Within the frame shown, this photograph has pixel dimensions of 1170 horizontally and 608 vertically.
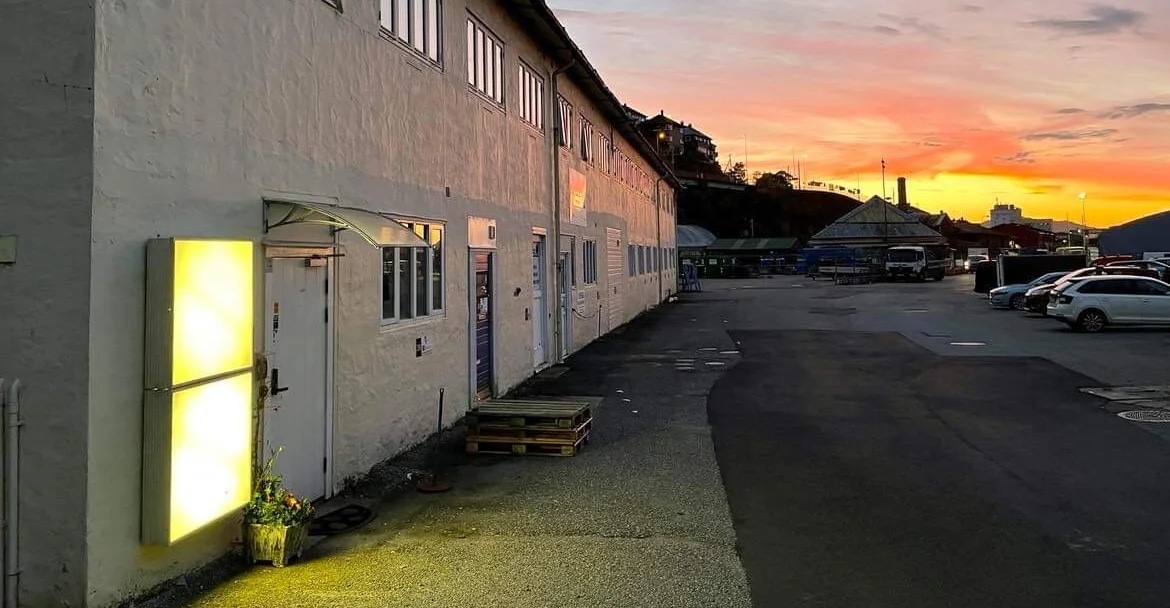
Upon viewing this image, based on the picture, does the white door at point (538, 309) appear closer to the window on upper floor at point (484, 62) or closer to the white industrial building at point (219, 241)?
the window on upper floor at point (484, 62)

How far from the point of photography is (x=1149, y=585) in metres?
5.11

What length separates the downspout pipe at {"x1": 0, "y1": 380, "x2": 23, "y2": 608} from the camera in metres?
4.45

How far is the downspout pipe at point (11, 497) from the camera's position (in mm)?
4453

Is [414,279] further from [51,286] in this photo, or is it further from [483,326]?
[51,286]

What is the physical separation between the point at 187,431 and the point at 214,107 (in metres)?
2.16

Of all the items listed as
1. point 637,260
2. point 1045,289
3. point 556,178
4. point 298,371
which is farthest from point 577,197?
point 1045,289

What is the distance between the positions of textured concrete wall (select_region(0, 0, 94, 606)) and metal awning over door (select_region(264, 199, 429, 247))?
168 cm

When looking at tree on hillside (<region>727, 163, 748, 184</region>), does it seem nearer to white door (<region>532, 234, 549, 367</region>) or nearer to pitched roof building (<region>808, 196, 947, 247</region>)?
pitched roof building (<region>808, 196, 947, 247</region>)

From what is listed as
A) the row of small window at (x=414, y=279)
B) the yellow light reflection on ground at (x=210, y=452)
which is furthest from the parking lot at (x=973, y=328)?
the yellow light reflection on ground at (x=210, y=452)

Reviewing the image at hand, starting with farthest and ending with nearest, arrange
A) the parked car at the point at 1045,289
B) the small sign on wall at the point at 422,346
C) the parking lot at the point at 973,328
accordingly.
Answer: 1. the parked car at the point at 1045,289
2. the parking lot at the point at 973,328
3. the small sign on wall at the point at 422,346

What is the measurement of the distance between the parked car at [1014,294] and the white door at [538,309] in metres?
22.0

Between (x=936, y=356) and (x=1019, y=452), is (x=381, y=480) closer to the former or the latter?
(x=1019, y=452)

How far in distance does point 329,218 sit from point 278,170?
0.55 m

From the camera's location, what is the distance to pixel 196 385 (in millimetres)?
4984
